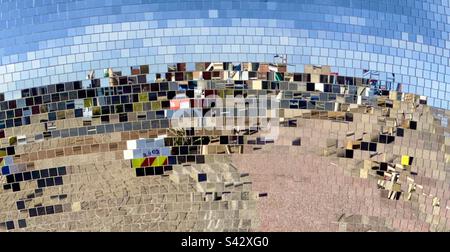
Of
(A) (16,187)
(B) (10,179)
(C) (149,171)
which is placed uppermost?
(C) (149,171)

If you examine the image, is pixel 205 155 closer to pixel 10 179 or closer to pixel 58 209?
pixel 58 209

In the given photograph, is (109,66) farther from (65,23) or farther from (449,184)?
(449,184)

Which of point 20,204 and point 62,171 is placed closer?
point 62,171

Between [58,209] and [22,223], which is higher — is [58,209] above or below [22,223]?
above

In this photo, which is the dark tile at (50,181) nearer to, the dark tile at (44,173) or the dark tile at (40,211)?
the dark tile at (44,173)

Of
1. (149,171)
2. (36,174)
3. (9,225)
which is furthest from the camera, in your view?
(9,225)

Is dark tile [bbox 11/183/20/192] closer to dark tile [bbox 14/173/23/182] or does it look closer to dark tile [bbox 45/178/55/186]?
dark tile [bbox 14/173/23/182]

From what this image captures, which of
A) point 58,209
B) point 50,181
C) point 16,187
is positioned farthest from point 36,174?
point 58,209

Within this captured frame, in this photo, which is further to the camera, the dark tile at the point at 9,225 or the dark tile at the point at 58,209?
the dark tile at the point at 9,225

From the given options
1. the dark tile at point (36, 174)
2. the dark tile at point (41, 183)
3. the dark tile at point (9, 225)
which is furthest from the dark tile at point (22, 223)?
the dark tile at point (36, 174)

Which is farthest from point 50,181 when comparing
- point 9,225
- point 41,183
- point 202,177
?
point 202,177

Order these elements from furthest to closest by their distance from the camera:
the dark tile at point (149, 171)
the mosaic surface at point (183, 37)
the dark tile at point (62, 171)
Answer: the mosaic surface at point (183, 37)
the dark tile at point (62, 171)
the dark tile at point (149, 171)

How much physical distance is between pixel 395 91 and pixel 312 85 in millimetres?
1589

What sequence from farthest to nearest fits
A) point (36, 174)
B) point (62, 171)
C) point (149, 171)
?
point (36, 174), point (62, 171), point (149, 171)
